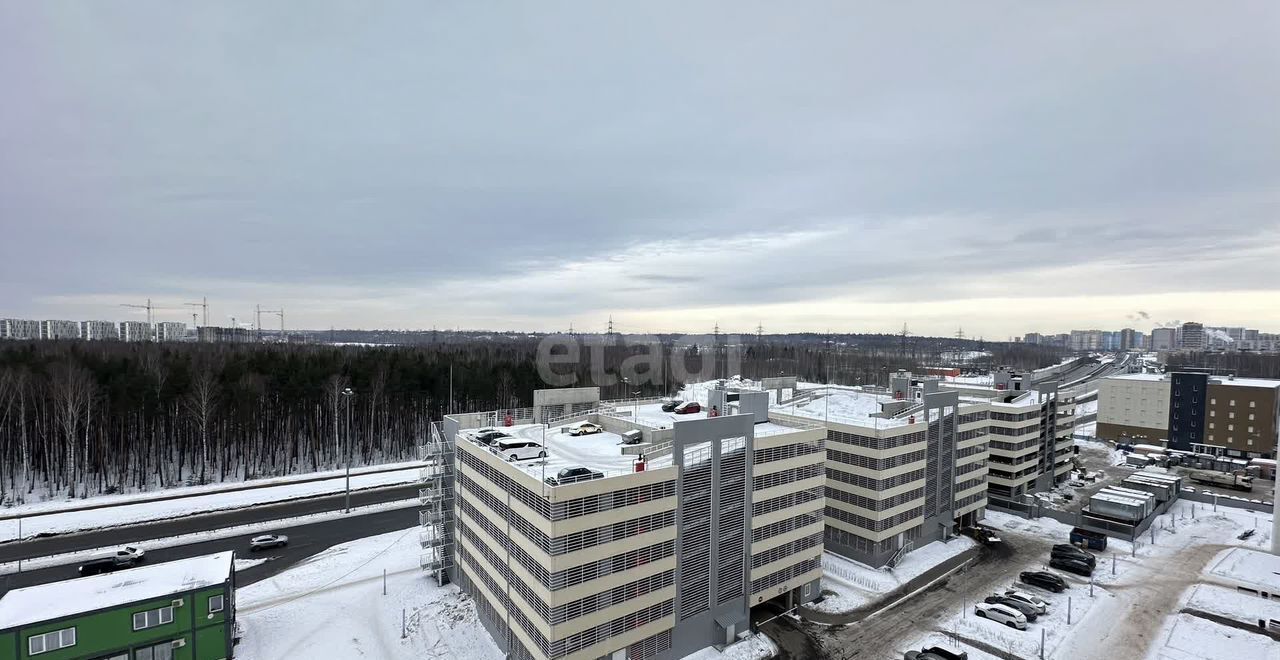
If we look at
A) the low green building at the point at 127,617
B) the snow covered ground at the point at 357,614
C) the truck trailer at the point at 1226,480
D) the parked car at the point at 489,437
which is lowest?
the truck trailer at the point at 1226,480

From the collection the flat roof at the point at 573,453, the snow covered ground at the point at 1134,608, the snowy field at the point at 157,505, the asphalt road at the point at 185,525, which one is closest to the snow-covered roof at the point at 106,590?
the flat roof at the point at 573,453

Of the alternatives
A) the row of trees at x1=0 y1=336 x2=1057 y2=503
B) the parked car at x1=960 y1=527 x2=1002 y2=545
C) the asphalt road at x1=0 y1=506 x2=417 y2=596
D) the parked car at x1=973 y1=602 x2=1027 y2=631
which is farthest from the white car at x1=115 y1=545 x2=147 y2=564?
the parked car at x1=960 y1=527 x2=1002 y2=545

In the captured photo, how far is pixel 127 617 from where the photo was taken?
3022cm

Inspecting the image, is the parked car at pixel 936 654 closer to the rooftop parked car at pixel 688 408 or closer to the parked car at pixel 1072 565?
the parked car at pixel 1072 565

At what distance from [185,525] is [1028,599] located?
3058 inches

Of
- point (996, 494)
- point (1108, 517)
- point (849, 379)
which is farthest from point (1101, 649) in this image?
point (849, 379)

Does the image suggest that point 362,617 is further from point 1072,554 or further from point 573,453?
point 1072,554

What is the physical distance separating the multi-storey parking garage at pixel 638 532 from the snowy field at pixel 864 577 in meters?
2.14

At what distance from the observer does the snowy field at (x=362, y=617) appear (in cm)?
3441

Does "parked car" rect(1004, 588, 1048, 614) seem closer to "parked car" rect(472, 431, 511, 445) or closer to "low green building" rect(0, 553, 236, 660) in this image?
"parked car" rect(472, 431, 511, 445)

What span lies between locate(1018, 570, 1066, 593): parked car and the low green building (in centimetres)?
5879

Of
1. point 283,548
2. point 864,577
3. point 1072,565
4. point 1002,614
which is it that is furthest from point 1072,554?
point 283,548

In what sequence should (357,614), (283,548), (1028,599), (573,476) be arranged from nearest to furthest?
(573,476) < (357,614) < (1028,599) < (283,548)

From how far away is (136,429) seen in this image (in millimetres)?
74938
